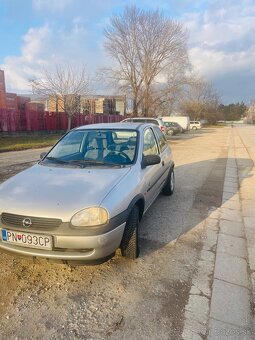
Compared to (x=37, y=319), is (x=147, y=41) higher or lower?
higher

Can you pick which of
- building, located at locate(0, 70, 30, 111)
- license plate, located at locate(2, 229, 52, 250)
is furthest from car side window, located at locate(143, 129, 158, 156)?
building, located at locate(0, 70, 30, 111)

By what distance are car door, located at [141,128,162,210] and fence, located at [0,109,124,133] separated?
18279 millimetres

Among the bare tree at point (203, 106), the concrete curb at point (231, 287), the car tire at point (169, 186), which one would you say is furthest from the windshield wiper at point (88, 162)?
the bare tree at point (203, 106)

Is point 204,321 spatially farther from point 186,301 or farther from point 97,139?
point 97,139

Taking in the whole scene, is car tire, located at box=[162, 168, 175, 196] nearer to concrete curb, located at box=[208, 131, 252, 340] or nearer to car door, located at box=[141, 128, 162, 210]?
car door, located at box=[141, 128, 162, 210]

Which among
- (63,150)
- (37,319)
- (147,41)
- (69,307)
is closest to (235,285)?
(69,307)

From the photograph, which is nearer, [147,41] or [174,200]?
[174,200]

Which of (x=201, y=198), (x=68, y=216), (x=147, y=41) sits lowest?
(x=201, y=198)

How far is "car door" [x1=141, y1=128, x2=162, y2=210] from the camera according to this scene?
4008 mm

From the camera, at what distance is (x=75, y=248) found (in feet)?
9.30

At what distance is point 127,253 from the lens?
11.3ft

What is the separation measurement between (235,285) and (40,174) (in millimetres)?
2530

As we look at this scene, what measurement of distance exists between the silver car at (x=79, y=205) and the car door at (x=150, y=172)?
0.05ft

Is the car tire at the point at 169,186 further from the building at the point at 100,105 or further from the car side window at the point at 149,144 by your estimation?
the building at the point at 100,105
